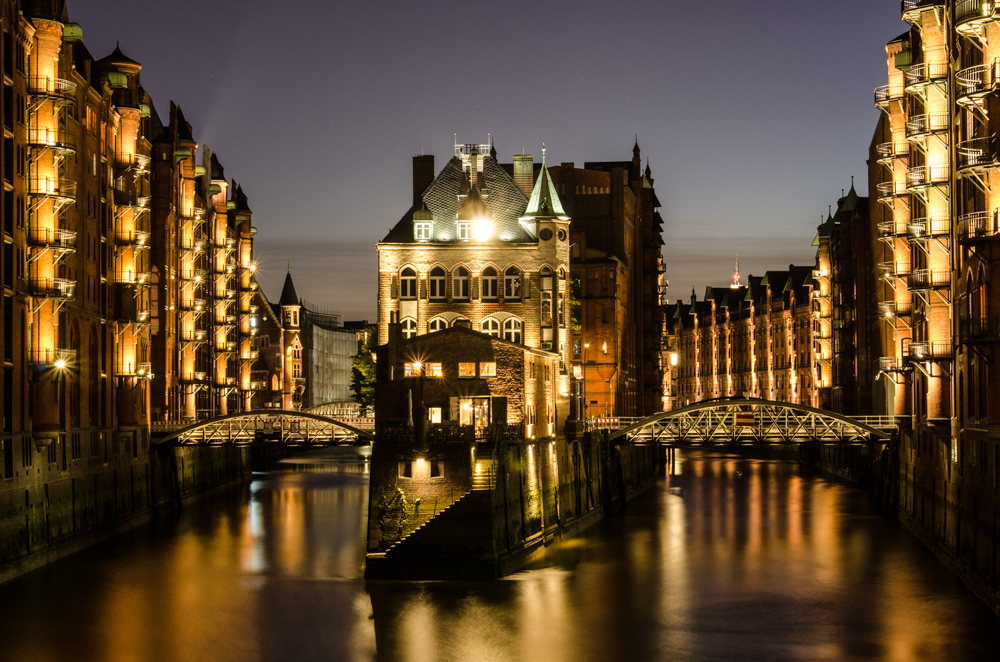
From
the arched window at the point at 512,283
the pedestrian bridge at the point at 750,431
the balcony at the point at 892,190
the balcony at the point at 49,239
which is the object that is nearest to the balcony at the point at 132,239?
the balcony at the point at 49,239

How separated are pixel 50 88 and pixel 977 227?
34.5m

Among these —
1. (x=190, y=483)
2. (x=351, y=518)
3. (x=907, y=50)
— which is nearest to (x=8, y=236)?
(x=351, y=518)

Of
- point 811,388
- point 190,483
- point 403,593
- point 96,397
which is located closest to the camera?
point 403,593

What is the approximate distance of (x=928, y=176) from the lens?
55.4 meters

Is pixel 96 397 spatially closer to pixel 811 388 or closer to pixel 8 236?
pixel 8 236

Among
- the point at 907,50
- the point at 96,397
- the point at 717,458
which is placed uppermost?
the point at 907,50

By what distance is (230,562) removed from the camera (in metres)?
55.1

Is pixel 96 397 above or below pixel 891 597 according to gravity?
above

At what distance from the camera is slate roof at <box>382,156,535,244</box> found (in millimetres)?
72562

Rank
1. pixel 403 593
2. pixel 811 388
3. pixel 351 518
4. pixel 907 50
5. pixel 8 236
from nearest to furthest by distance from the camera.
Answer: pixel 403 593 < pixel 8 236 < pixel 907 50 < pixel 351 518 < pixel 811 388

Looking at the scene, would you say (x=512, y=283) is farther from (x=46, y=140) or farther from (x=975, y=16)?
(x=975, y=16)

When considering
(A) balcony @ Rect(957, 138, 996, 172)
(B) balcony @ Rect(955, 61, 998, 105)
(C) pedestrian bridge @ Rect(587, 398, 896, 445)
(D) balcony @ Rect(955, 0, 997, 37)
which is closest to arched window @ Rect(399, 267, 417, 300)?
(C) pedestrian bridge @ Rect(587, 398, 896, 445)

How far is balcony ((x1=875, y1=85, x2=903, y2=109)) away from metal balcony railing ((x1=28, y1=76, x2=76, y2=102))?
1541 inches

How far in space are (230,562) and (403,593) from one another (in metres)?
12.0
